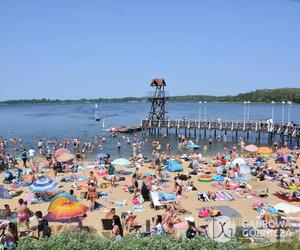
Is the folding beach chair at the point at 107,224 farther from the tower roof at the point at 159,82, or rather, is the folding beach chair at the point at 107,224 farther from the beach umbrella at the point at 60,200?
the tower roof at the point at 159,82

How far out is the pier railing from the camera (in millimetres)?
Result: 41134

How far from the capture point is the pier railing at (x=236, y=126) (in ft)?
135

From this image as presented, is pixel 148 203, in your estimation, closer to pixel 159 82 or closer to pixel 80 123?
pixel 159 82

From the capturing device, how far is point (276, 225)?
1134 cm

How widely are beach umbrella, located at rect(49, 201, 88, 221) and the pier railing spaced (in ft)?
106

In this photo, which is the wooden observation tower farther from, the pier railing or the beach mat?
the beach mat

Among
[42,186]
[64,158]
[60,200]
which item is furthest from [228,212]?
[64,158]

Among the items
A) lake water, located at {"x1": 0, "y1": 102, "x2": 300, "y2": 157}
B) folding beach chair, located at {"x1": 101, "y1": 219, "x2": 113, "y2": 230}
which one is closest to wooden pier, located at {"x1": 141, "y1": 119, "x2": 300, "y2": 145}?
lake water, located at {"x1": 0, "y1": 102, "x2": 300, "y2": 157}

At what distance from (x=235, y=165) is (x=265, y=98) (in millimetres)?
173922

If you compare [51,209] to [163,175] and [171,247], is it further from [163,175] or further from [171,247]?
[163,175]

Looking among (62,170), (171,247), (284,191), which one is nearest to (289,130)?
(284,191)

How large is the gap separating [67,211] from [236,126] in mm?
36691

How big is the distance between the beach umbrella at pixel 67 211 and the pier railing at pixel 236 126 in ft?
106

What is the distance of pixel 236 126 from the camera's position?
46.2 metres
